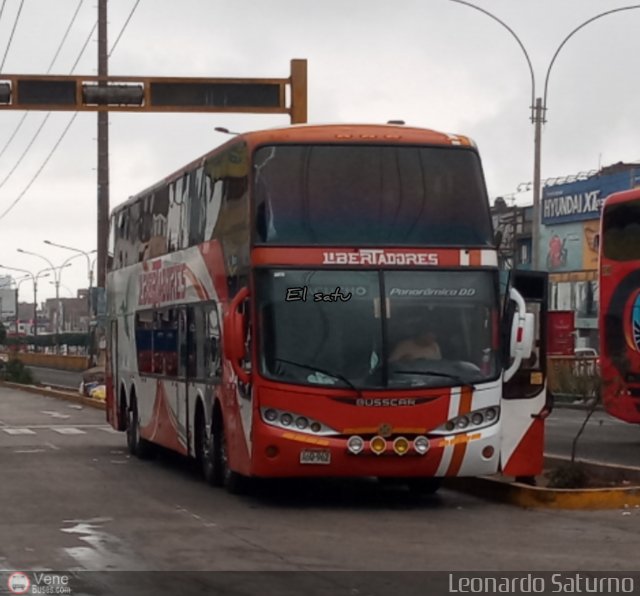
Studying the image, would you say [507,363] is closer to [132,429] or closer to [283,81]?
[132,429]

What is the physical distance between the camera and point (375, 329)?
15594mm

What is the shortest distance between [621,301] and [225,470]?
912 cm

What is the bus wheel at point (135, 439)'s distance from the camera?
2389 centimetres

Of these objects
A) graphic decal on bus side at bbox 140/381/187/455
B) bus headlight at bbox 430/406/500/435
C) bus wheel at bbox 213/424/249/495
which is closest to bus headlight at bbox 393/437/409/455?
bus headlight at bbox 430/406/500/435

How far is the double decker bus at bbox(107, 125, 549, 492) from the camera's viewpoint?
50.7ft

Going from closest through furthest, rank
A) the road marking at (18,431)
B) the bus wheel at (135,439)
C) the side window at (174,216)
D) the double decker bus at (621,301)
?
the side window at (174,216), the bus wheel at (135,439), the double decker bus at (621,301), the road marking at (18,431)

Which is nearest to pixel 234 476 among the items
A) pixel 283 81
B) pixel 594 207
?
pixel 283 81

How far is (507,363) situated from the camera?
16.3m

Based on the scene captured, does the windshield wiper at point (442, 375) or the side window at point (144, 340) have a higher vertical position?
the side window at point (144, 340)

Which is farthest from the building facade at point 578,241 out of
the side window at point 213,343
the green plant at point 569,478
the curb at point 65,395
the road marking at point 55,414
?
the green plant at point 569,478

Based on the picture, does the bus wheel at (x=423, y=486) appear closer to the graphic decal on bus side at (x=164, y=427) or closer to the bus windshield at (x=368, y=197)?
the bus windshield at (x=368, y=197)

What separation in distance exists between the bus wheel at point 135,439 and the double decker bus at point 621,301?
6.93 m

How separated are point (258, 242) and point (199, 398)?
385cm

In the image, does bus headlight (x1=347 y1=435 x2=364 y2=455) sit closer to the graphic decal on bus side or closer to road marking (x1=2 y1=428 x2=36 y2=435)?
the graphic decal on bus side
